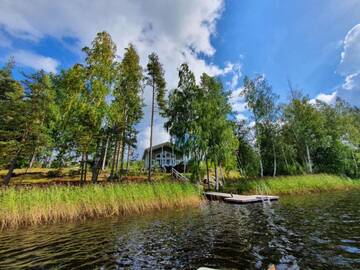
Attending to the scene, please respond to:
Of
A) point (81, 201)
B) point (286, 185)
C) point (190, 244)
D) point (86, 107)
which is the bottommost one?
point (190, 244)

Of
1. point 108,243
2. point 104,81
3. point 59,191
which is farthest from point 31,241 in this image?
point 104,81

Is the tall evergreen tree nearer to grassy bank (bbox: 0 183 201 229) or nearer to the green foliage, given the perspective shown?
the green foliage

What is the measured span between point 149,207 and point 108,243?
6906 mm

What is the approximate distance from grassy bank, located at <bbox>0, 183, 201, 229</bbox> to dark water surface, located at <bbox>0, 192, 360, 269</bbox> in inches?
40.4

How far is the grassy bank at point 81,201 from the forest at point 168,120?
818 cm

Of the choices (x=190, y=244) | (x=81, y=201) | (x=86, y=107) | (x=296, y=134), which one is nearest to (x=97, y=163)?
(x=86, y=107)

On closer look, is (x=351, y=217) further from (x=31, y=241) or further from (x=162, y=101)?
(x=162, y=101)

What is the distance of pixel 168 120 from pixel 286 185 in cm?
1532

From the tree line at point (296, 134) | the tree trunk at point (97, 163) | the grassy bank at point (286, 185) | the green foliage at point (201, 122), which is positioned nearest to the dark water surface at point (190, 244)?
the tree trunk at point (97, 163)

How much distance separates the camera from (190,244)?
272 inches

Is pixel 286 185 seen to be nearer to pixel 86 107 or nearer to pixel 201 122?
pixel 201 122

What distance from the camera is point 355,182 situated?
2883cm

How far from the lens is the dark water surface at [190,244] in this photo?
5312 millimetres

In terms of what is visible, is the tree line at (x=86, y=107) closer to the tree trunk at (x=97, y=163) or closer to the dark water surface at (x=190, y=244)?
the tree trunk at (x=97, y=163)
